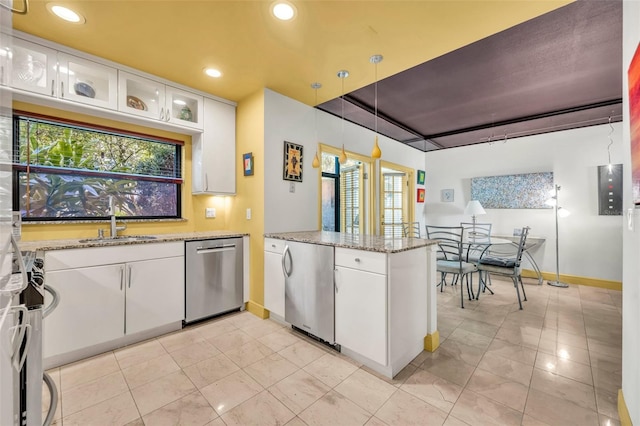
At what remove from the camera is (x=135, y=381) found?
1854mm

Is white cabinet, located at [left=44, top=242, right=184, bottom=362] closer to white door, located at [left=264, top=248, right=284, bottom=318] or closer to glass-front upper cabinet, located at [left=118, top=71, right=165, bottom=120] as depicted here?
white door, located at [left=264, top=248, right=284, bottom=318]

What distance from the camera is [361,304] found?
2.01 meters

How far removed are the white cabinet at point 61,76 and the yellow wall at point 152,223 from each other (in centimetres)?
31

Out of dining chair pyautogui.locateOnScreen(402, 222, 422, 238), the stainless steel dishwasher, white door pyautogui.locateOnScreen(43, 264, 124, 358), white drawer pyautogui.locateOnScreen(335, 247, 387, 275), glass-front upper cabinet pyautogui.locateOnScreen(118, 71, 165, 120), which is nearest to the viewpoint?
white drawer pyautogui.locateOnScreen(335, 247, 387, 275)

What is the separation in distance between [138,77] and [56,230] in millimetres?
1598

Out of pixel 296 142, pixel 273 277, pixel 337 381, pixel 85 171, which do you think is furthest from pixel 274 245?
pixel 85 171

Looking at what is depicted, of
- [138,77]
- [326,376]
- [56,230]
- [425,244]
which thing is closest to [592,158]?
[425,244]

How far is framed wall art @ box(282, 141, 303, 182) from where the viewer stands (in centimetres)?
305

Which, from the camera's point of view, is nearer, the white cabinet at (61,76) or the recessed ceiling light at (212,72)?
the white cabinet at (61,76)

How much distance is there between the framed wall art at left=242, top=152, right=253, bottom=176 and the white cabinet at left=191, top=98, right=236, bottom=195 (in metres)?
0.20

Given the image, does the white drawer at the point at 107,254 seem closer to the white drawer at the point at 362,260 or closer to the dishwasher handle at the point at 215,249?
the dishwasher handle at the point at 215,249

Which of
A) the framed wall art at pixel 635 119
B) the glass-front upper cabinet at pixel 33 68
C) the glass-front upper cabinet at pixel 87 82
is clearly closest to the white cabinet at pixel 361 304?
the framed wall art at pixel 635 119

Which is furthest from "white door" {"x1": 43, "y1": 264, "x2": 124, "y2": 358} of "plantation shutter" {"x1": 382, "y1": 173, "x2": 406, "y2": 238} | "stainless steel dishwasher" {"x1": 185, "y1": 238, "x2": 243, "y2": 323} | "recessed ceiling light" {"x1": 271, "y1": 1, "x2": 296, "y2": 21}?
"plantation shutter" {"x1": 382, "y1": 173, "x2": 406, "y2": 238}

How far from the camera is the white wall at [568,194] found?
406cm
